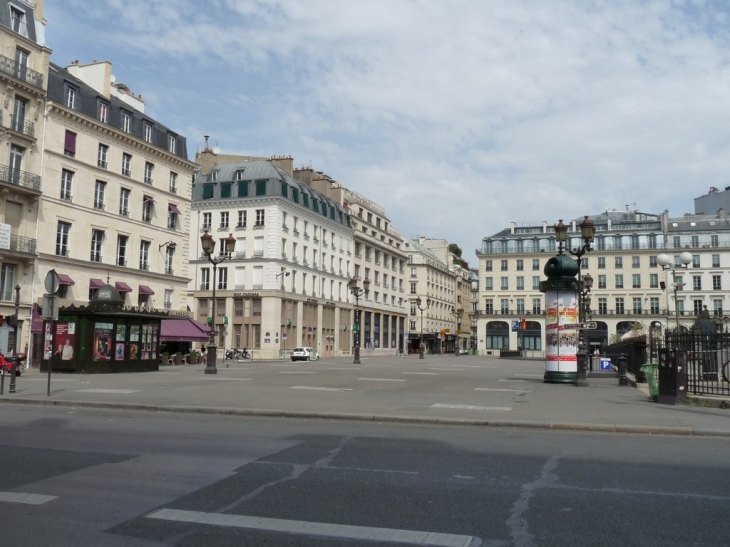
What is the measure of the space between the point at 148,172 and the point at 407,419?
132 feet

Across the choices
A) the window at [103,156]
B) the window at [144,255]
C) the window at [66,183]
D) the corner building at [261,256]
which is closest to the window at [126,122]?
the window at [103,156]

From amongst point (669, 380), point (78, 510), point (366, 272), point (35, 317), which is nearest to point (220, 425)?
point (78, 510)

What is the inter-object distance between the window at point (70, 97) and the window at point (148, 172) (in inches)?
283

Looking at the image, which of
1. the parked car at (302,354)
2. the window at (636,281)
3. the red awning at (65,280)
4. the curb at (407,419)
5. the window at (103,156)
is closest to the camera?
the curb at (407,419)

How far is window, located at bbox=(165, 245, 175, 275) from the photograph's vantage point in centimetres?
4906

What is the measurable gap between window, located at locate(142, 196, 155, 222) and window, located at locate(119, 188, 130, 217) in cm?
151

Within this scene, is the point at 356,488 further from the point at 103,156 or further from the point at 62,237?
the point at 103,156

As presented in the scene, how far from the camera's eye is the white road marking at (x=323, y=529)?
16.6 ft

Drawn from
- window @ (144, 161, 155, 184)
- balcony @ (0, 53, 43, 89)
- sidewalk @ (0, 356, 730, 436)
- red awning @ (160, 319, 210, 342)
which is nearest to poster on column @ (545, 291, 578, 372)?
sidewalk @ (0, 356, 730, 436)

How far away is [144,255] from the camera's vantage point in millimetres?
46969

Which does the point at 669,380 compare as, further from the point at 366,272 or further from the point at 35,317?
the point at 366,272

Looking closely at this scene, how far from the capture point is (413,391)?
19109 millimetres

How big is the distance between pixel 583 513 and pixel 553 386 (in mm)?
16437

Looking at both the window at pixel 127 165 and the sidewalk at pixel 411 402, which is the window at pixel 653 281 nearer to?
the window at pixel 127 165
